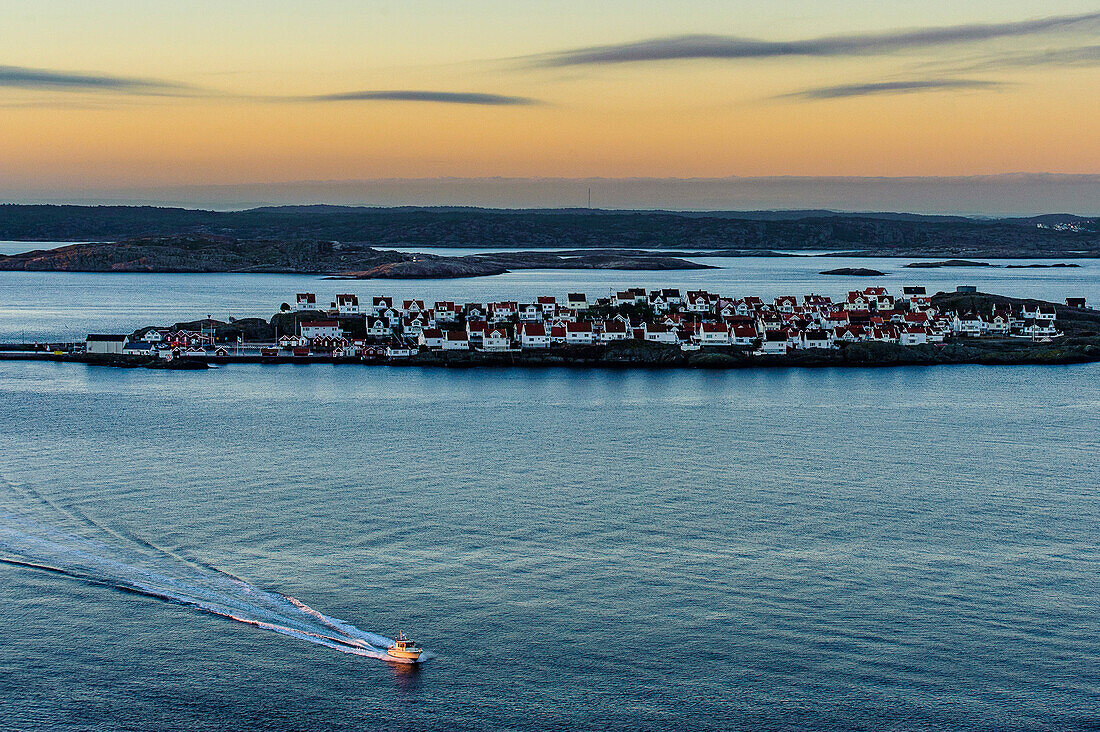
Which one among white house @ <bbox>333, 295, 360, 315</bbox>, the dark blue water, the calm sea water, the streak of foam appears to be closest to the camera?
the dark blue water

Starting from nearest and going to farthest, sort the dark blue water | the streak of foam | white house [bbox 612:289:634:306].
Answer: the dark blue water
the streak of foam
white house [bbox 612:289:634:306]

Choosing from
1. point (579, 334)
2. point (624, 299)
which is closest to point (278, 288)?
point (624, 299)

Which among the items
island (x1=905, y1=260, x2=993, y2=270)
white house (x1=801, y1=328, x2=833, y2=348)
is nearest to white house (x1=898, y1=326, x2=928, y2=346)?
white house (x1=801, y1=328, x2=833, y2=348)

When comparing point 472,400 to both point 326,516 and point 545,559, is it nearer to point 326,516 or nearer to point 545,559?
point 326,516

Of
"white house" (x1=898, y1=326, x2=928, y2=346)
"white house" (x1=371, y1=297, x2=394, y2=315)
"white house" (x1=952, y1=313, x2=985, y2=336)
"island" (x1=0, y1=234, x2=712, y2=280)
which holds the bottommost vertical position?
"white house" (x1=898, y1=326, x2=928, y2=346)

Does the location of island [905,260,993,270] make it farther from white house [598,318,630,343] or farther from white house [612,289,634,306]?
white house [598,318,630,343]

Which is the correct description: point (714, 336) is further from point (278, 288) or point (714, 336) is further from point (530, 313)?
point (278, 288)

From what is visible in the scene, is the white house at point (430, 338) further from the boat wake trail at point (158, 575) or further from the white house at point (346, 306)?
the boat wake trail at point (158, 575)
